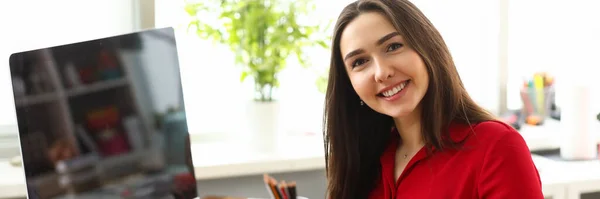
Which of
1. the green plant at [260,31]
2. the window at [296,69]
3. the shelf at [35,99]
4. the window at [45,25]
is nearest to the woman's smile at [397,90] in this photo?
the shelf at [35,99]

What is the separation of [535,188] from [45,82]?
2.71 ft

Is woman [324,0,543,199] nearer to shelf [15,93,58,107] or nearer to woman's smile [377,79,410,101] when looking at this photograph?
woman's smile [377,79,410,101]

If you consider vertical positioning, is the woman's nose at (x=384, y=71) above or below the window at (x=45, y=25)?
below

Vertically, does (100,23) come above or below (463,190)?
above

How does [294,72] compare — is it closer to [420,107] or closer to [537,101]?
[537,101]

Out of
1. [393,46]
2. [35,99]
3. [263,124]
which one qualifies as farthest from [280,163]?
[35,99]

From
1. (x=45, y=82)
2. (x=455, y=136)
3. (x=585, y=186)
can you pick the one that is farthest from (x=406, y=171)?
(x=585, y=186)

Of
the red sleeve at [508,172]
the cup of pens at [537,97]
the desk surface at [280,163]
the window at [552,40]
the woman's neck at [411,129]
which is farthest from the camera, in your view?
the window at [552,40]

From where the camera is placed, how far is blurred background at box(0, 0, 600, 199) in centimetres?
235

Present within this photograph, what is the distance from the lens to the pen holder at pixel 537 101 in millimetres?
2799

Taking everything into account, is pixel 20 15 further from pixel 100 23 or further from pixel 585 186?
pixel 585 186

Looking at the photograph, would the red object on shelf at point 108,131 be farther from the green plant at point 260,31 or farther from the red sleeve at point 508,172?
the green plant at point 260,31

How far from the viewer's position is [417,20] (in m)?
1.51

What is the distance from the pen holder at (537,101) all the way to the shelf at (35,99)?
1909 millimetres
